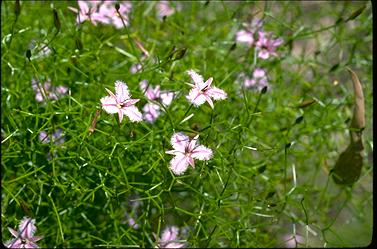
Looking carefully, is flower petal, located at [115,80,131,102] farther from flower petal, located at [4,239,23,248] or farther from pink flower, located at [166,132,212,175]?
flower petal, located at [4,239,23,248]

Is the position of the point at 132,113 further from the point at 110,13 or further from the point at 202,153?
the point at 110,13

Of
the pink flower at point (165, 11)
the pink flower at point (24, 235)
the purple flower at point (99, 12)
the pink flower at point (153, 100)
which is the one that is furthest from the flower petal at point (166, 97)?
the pink flower at point (165, 11)

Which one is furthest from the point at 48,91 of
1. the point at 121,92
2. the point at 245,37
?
the point at 245,37

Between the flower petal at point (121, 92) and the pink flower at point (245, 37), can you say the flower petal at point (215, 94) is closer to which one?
the flower petal at point (121, 92)

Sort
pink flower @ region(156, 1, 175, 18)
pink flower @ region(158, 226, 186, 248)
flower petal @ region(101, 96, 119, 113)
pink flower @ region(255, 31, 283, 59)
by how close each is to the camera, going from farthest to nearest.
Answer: pink flower @ region(156, 1, 175, 18) → pink flower @ region(255, 31, 283, 59) → pink flower @ region(158, 226, 186, 248) → flower petal @ region(101, 96, 119, 113)

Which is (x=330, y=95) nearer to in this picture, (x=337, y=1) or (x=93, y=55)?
(x=337, y=1)

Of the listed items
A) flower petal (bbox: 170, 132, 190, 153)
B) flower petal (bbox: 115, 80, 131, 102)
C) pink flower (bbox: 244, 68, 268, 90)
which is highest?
pink flower (bbox: 244, 68, 268, 90)

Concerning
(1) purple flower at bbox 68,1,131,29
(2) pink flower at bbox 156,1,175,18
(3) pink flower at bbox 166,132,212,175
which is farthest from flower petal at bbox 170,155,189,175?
(2) pink flower at bbox 156,1,175,18
